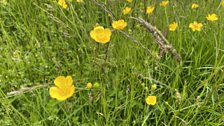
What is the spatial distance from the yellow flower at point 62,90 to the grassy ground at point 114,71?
75 mm

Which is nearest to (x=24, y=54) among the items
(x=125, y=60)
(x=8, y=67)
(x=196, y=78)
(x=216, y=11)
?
(x=8, y=67)

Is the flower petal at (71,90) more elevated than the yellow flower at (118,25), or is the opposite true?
the yellow flower at (118,25)

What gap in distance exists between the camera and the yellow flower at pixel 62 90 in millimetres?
1162

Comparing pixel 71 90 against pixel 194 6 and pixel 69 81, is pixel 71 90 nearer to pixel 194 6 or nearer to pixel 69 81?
pixel 69 81

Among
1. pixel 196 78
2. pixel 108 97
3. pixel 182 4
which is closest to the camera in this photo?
pixel 108 97

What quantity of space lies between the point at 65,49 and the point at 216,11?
0.95 m

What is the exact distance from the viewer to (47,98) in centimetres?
155

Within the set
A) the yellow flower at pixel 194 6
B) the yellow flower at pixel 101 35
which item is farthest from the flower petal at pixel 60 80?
the yellow flower at pixel 194 6

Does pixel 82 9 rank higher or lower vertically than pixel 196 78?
higher

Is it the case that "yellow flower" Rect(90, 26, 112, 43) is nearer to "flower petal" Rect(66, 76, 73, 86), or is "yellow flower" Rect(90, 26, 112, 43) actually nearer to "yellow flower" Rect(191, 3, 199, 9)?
"flower petal" Rect(66, 76, 73, 86)

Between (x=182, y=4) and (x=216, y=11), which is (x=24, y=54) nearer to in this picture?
(x=182, y=4)

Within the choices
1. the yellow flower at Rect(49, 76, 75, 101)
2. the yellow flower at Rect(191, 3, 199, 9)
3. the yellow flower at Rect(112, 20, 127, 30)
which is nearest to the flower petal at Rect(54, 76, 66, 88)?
the yellow flower at Rect(49, 76, 75, 101)

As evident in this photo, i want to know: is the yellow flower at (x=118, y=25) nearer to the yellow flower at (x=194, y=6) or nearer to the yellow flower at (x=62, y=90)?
the yellow flower at (x=62, y=90)

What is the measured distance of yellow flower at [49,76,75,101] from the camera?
116 cm
